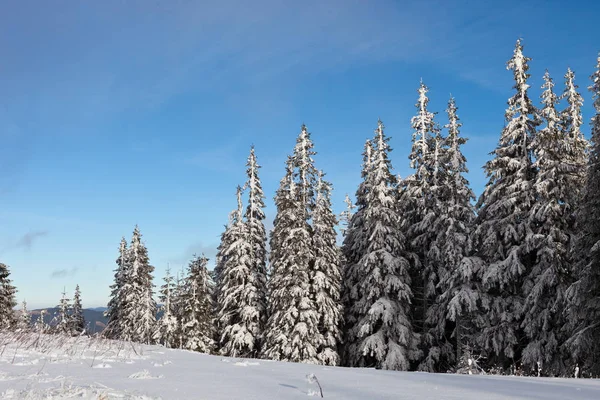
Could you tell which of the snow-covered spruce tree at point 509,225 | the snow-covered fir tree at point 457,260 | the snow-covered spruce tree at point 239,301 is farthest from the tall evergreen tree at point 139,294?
the snow-covered spruce tree at point 509,225

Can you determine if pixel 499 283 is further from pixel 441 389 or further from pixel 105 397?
pixel 105 397

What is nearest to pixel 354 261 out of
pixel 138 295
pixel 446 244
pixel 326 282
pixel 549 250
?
pixel 326 282

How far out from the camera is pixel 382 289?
29109 mm

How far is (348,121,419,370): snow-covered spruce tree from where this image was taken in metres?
27.6

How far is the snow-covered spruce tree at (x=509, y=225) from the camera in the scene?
74.5 feet

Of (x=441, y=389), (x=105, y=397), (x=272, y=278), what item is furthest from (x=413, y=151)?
(x=105, y=397)

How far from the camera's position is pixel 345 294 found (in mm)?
33281

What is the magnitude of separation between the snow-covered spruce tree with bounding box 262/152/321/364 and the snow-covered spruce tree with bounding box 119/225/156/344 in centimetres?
2068

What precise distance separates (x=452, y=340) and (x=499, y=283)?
8.01 meters

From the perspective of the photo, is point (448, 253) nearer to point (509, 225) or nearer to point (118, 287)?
point (509, 225)

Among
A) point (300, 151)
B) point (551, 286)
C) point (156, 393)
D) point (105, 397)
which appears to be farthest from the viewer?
point (300, 151)

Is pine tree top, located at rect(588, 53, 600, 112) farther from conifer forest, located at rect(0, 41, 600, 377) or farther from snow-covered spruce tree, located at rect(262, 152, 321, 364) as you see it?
snow-covered spruce tree, located at rect(262, 152, 321, 364)

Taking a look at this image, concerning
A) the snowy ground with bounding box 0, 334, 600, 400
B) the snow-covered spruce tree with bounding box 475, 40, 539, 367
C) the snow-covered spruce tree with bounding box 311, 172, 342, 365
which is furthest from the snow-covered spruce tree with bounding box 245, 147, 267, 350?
the snowy ground with bounding box 0, 334, 600, 400

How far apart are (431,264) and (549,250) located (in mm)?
9746
